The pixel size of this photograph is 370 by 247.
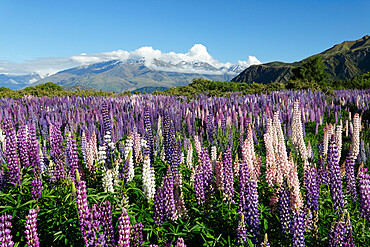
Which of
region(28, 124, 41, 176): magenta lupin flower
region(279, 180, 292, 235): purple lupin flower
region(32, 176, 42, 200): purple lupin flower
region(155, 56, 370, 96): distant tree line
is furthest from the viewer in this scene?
region(155, 56, 370, 96): distant tree line

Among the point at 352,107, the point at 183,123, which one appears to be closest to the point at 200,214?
the point at 183,123

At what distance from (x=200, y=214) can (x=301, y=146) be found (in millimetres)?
4304

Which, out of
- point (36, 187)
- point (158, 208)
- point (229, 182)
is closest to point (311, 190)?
point (229, 182)

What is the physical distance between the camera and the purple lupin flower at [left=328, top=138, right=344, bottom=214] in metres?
4.65

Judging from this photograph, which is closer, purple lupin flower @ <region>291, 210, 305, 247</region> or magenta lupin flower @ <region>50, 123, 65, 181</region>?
purple lupin flower @ <region>291, 210, 305, 247</region>

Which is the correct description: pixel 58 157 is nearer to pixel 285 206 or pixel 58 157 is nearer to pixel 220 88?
pixel 285 206

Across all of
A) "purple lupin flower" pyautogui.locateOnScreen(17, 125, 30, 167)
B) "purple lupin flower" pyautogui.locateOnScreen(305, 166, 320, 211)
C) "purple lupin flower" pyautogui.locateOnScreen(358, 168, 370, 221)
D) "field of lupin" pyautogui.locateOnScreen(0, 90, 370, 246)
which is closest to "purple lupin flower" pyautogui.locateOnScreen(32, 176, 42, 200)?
"field of lupin" pyautogui.locateOnScreen(0, 90, 370, 246)

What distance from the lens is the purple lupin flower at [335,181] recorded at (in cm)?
465

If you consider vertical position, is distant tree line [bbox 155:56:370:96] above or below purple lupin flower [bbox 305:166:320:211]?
above

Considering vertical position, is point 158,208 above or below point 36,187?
below

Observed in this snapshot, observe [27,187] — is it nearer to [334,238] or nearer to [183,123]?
[334,238]

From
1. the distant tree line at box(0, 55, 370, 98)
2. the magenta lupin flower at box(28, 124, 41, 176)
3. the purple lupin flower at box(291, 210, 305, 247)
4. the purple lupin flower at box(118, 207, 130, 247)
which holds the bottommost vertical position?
the purple lupin flower at box(291, 210, 305, 247)

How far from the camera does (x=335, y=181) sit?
4.66 meters

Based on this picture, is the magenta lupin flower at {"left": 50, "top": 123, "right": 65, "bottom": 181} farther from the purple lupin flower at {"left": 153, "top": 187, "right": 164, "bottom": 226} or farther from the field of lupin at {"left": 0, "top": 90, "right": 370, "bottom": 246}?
the purple lupin flower at {"left": 153, "top": 187, "right": 164, "bottom": 226}
